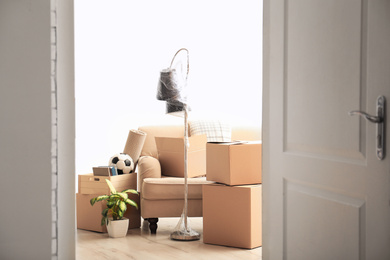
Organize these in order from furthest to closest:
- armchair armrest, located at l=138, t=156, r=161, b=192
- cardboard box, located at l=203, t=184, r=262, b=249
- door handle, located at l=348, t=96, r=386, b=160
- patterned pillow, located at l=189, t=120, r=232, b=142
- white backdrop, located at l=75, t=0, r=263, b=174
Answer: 1. white backdrop, located at l=75, t=0, r=263, b=174
2. patterned pillow, located at l=189, t=120, r=232, b=142
3. armchair armrest, located at l=138, t=156, r=161, b=192
4. cardboard box, located at l=203, t=184, r=262, b=249
5. door handle, located at l=348, t=96, r=386, b=160

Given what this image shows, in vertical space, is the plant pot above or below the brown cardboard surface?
below

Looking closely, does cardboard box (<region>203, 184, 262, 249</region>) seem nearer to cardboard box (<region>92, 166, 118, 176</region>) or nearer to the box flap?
the box flap

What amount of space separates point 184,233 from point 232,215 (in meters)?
0.48

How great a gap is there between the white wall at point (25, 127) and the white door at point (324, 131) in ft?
3.17

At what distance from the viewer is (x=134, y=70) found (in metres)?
5.68

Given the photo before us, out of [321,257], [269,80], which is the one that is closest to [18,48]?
[269,80]

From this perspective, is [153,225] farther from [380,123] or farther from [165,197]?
[380,123]

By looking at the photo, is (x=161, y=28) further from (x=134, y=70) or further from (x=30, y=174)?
(x=30, y=174)

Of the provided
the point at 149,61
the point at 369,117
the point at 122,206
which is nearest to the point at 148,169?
the point at 122,206

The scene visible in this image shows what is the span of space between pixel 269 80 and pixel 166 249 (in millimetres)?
1823

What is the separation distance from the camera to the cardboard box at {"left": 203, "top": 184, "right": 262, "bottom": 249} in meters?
3.70

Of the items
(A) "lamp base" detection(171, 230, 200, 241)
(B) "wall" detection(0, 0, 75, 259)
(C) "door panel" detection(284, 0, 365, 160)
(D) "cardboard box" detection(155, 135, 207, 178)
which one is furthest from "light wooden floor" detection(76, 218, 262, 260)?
(C) "door panel" detection(284, 0, 365, 160)

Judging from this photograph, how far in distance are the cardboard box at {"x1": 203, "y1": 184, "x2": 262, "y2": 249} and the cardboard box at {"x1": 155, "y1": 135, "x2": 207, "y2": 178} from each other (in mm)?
626

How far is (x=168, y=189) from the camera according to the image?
13.8 feet
